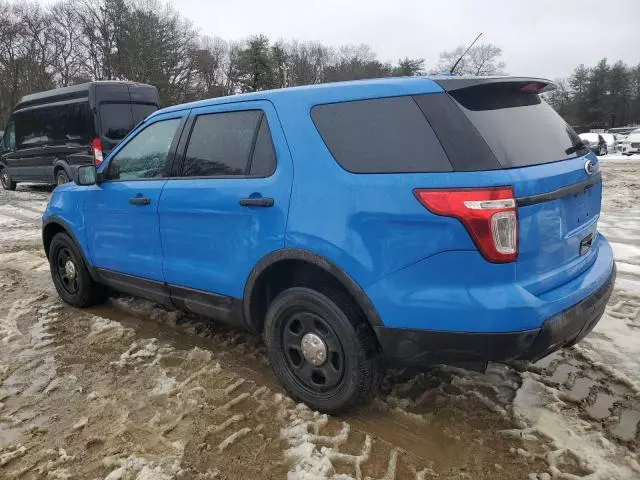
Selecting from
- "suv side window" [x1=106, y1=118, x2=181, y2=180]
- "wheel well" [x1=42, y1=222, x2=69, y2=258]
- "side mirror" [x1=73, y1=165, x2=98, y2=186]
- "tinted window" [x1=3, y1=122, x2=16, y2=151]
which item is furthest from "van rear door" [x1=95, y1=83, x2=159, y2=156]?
"suv side window" [x1=106, y1=118, x2=181, y2=180]

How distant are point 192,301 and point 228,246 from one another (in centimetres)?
62

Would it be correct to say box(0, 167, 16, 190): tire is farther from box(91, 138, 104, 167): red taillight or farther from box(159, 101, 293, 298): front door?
box(159, 101, 293, 298): front door

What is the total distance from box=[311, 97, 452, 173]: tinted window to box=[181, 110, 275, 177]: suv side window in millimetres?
420

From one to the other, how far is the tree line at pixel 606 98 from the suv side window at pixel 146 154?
70.0 m

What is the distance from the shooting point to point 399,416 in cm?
293

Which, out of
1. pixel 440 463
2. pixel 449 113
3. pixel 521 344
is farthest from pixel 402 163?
pixel 440 463

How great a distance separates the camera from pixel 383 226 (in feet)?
8.16

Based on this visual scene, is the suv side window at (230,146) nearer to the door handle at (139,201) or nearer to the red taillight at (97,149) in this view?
the door handle at (139,201)

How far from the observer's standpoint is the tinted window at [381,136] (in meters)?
2.47

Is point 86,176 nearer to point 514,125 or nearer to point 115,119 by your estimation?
point 514,125

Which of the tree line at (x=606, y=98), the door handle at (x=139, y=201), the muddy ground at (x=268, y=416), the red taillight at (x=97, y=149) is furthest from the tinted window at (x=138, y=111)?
the tree line at (x=606, y=98)

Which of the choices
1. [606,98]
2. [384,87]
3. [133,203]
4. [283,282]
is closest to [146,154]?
[133,203]

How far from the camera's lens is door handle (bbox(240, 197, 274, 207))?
116 inches

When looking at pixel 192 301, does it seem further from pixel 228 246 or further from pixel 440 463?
pixel 440 463
